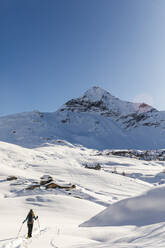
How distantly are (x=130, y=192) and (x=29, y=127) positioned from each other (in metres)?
65.5

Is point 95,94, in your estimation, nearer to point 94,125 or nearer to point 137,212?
point 94,125

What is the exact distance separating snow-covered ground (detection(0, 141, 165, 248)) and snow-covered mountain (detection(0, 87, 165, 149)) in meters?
37.3

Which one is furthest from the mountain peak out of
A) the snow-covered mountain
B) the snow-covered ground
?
the snow-covered ground

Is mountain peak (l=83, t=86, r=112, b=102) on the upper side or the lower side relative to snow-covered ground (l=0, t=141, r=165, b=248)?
upper

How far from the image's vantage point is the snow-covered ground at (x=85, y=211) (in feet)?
17.4

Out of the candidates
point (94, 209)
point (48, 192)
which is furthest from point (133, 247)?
point (48, 192)

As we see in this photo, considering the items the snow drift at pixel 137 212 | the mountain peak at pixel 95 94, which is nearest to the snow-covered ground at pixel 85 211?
the snow drift at pixel 137 212

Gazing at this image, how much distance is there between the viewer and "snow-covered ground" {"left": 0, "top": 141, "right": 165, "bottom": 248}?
5.30 meters

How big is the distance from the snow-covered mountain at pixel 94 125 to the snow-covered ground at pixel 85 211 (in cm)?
3728

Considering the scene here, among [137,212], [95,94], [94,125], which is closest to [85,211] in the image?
[137,212]

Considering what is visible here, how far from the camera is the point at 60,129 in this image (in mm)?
86125

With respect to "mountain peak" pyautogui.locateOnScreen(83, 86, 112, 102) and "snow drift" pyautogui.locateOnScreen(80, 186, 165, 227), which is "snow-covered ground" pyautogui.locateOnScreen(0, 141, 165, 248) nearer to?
"snow drift" pyautogui.locateOnScreen(80, 186, 165, 227)

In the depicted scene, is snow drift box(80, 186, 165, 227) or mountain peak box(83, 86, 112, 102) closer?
snow drift box(80, 186, 165, 227)

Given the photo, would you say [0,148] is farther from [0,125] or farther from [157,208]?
[0,125]
